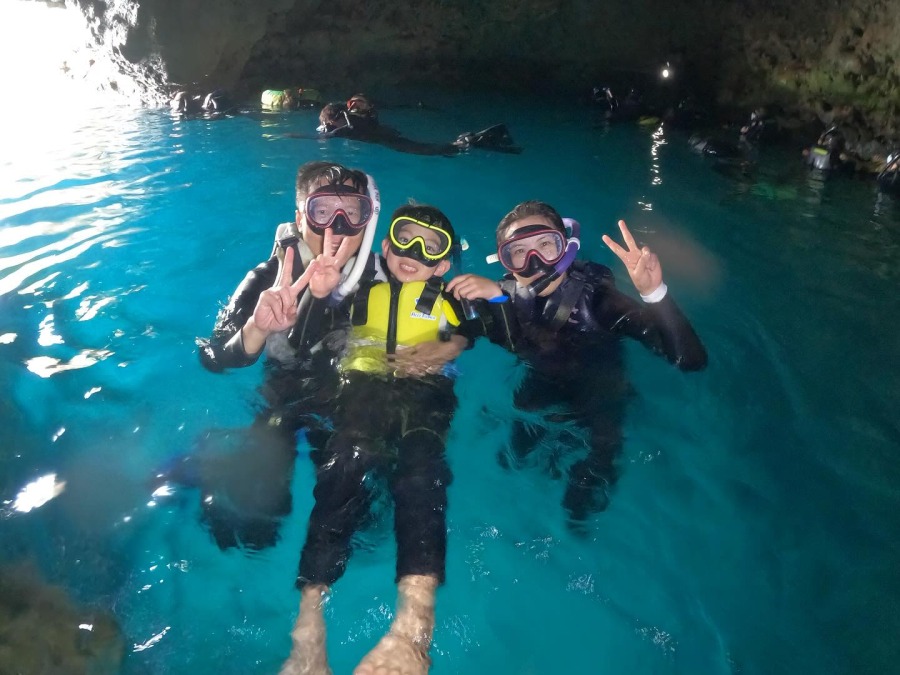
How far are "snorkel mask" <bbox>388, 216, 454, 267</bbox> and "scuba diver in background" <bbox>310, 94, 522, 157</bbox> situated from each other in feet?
17.5

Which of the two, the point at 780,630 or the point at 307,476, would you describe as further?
the point at 307,476

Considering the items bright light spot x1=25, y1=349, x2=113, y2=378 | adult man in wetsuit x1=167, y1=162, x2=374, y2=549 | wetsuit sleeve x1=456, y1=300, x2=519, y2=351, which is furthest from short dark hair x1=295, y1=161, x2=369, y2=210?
bright light spot x1=25, y1=349, x2=113, y2=378

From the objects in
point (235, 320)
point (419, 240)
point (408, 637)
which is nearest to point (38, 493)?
point (235, 320)

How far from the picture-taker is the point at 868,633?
7.79 ft

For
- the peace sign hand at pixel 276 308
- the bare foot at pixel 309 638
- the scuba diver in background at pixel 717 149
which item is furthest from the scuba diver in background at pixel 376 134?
the bare foot at pixel 309 638

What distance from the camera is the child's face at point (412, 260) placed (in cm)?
312

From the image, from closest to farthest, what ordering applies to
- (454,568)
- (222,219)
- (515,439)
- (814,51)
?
(454,568), (515,439), (222,219), (814,51)

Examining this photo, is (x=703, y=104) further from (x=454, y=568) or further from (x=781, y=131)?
(x=454, y=568)

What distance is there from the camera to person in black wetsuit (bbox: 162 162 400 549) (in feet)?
9.35

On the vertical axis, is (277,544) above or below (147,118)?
below

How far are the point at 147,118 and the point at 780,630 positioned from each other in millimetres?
11572

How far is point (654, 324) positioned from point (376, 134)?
651 cm

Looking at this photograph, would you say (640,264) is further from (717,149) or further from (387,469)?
(717,149)

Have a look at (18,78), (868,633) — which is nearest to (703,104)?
(868,633)
